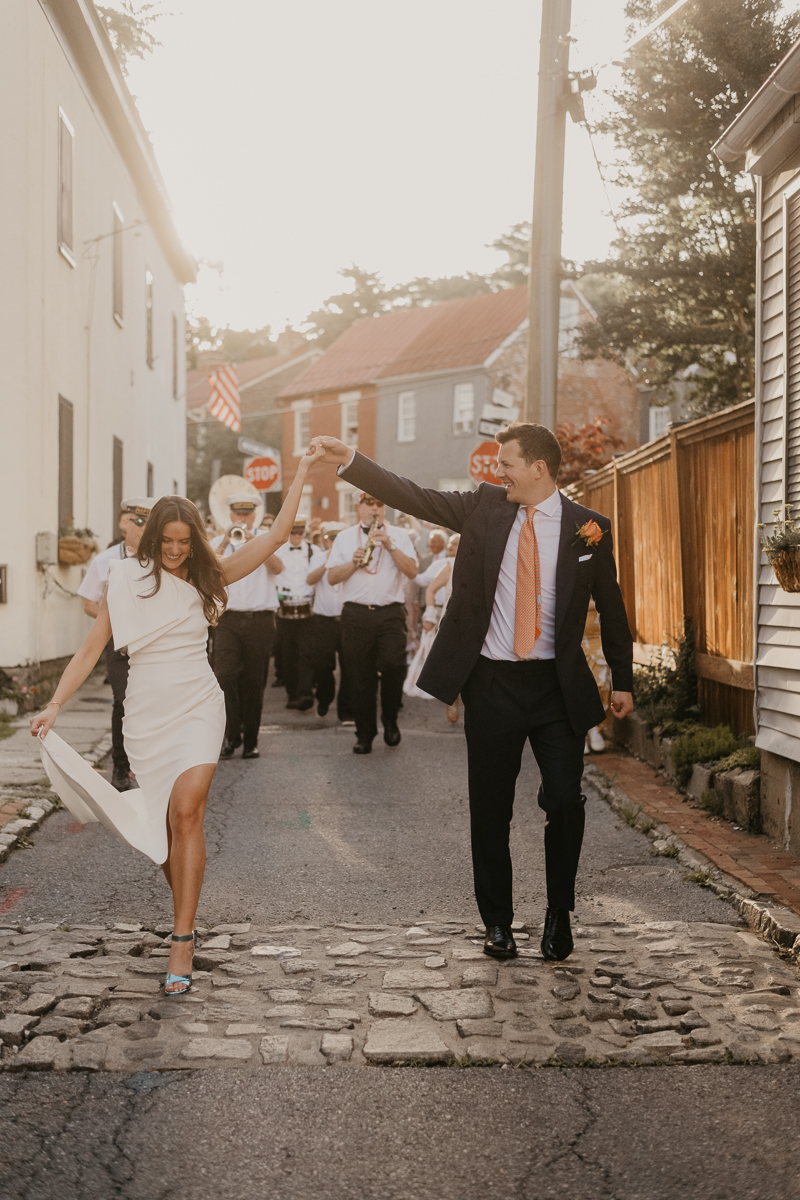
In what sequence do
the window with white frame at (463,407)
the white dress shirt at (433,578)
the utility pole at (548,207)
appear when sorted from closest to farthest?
the white dress shirt at (433,578)
the utility pole at (548,207)
the window with white frame at (463,407)

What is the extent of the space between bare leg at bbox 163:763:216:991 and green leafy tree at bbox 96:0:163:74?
19269 millimetres

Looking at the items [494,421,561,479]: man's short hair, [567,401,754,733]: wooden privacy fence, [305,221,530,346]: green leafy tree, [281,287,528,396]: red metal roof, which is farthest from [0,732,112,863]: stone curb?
[305,221,530,346]: green leafy tree

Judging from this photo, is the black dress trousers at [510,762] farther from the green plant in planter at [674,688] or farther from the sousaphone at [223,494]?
the sousaphone at [223,494]

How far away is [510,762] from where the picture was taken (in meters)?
5.35

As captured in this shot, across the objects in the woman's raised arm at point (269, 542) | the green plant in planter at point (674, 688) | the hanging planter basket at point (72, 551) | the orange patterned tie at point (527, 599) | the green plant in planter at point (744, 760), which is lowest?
the green plant in planter at point (744, 760)

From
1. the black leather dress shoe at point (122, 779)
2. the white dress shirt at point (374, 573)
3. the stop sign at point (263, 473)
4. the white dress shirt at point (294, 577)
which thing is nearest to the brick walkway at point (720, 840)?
the white dress shirt at point (374, 573)

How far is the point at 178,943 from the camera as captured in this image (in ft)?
15.5

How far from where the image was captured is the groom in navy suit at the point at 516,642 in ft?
17.1

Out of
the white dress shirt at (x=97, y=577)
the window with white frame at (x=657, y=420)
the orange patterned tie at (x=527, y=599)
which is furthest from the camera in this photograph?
the window with white frame at (x=657, y=420)

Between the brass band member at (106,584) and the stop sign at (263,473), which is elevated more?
the stop sign at (263,473)

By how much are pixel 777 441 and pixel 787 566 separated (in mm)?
1077

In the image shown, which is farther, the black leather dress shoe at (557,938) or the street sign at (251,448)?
the street sign at (251,448)

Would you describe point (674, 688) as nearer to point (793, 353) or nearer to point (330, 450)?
point (793, 353)

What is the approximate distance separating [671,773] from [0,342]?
7312 mm
